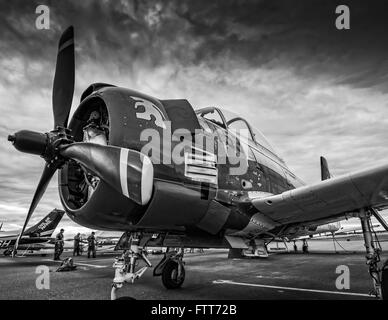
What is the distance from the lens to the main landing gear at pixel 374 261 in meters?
4.12

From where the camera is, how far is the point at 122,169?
316 centimetres

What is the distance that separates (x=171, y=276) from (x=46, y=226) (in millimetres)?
20573

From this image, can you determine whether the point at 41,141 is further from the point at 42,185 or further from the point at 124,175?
the point at 124,175

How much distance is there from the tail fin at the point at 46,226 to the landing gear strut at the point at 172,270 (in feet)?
63.0

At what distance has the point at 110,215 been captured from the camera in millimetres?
3803

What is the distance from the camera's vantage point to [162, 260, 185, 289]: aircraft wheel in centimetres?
646

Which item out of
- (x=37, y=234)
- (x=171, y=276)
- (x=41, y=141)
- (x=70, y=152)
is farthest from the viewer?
(x=37, y=234)

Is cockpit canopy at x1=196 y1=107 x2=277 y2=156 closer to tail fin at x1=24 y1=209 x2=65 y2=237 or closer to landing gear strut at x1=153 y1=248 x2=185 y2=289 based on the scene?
landing gear strut at x1=153 y1=248 x2=185 y2=289

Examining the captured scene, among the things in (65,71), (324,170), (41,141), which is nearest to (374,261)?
(41,141)

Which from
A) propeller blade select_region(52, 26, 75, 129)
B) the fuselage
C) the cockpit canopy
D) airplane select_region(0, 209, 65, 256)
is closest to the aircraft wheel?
the fuselage

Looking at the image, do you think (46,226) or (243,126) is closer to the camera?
(243,126)

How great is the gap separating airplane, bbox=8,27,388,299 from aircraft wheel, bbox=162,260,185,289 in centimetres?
134

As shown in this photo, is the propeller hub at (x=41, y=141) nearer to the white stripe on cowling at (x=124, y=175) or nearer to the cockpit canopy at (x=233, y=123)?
the white stripe on cowling at (x=124, y=175)

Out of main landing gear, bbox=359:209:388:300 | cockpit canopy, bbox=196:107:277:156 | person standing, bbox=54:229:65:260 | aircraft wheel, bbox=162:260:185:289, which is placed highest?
cockpit canopy, bbox=196:107:277:156
